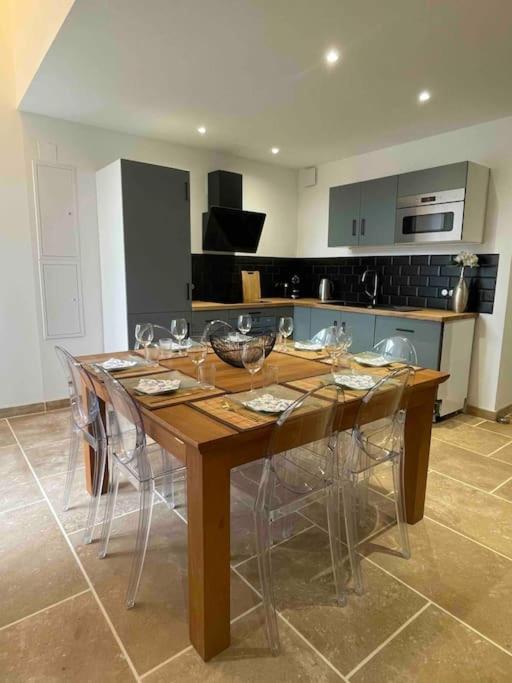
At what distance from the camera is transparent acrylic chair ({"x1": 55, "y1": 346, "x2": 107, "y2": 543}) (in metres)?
2.04

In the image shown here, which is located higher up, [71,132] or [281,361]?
[71,132]

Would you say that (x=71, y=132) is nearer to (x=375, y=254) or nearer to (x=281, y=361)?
(x=281, y=361)

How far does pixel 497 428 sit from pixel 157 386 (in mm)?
Result: 2977

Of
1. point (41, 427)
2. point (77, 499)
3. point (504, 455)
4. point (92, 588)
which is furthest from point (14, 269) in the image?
point (504, 455)

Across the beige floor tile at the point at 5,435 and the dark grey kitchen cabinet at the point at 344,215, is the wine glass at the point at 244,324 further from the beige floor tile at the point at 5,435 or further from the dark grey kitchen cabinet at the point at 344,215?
the dark grey kitchen cabinet at the point at 344,215

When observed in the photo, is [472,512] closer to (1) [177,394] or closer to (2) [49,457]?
(1) [177,394]

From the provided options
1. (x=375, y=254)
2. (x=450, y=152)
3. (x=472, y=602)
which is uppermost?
(x=450, y=152)

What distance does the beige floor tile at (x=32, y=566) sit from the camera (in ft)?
5.32

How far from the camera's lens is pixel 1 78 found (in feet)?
10.2

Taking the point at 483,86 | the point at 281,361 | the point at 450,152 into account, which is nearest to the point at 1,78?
the point at 281,361

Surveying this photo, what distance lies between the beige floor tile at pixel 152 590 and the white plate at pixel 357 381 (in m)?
0.93

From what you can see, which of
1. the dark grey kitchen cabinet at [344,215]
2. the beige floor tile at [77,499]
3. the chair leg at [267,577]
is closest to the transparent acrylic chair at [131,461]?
the beige floor tile at [77,499]

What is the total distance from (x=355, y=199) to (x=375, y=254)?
597 mm

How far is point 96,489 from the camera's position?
7.54 feet
